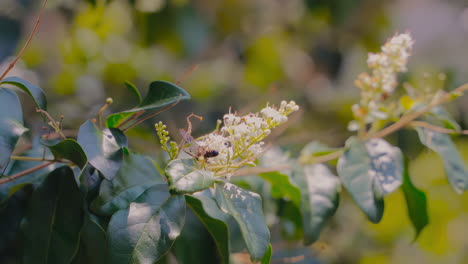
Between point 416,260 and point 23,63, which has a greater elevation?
point 23,63

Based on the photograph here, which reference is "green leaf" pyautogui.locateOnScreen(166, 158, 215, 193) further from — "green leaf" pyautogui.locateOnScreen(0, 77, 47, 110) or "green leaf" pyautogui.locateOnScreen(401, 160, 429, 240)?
"green leaf" pyautogui.locateOnScreen(401, 160, 429, 240)

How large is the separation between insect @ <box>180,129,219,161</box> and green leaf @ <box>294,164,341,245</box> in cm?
19

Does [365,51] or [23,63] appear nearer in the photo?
[23,63]

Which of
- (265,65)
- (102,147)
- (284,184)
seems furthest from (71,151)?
(265,65)

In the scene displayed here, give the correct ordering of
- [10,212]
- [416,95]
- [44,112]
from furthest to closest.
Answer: [416,95], [10,212], [44,112]

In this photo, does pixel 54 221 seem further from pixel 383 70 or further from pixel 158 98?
pixel 383 70

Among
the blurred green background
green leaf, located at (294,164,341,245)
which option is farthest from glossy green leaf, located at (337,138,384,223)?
the blurred green background

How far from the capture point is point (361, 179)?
1.75ft

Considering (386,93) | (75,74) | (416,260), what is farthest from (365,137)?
(416,260)

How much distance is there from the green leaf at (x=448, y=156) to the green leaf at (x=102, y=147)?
1.34ft

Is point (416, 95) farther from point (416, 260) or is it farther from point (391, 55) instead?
point (416, 260)

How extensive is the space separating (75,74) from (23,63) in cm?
17

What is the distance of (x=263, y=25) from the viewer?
6.32ft

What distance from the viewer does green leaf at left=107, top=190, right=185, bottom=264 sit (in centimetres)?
38
